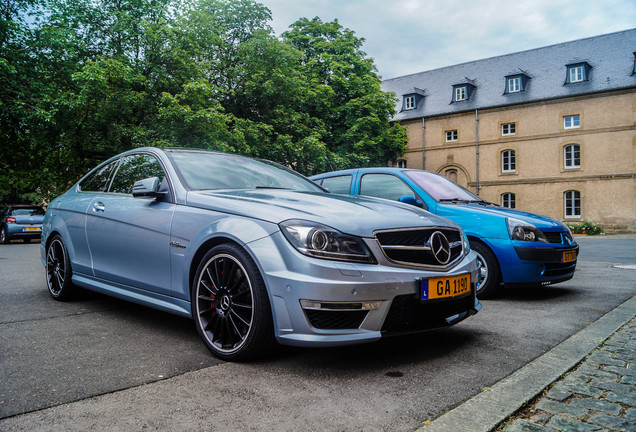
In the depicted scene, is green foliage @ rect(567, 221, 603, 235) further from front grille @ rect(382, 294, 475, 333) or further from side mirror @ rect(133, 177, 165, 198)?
side mirror @ rect(133, 177, 165, 198)

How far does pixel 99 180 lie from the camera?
519 centimetres

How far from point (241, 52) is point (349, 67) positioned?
10.2 m

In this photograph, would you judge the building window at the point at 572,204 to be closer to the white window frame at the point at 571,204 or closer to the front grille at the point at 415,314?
the white window frame at the point at 571,204

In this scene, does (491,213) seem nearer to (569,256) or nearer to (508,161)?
(569,256)

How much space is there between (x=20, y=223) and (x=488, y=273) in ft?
69.3

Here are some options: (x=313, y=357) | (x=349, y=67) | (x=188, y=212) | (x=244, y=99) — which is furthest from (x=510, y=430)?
(x=349, y=67)

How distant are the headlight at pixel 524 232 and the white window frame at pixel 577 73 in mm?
34558

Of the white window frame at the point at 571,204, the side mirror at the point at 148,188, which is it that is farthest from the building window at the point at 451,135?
the side mirror at the point at 148,188

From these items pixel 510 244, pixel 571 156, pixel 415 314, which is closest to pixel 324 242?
pixel 415 314

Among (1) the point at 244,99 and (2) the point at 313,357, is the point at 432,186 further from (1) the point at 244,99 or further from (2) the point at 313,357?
A: (1) the point at 244,99

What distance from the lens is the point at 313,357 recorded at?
3326mm

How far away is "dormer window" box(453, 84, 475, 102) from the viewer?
3962 cm

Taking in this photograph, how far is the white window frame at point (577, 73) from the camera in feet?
114

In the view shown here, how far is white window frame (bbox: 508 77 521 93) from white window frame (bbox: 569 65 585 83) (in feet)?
11.7
